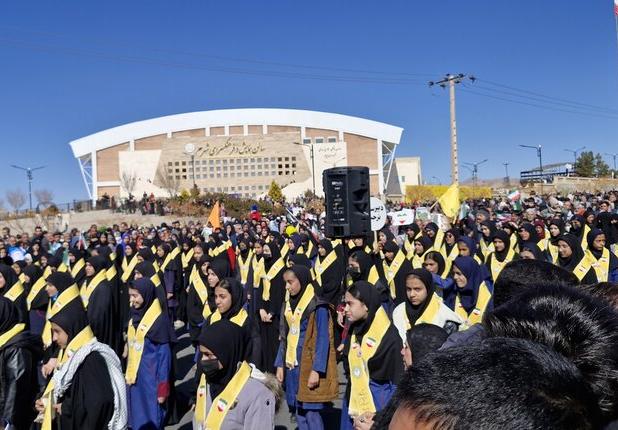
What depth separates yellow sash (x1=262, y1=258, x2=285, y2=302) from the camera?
8.51m

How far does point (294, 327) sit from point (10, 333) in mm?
2543

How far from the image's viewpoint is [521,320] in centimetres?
164

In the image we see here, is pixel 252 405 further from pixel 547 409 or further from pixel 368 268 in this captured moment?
pixel 368 268

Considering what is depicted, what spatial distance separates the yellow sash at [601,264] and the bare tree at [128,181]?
5593 centimetres

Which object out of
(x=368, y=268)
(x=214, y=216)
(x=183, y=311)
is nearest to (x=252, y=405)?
(x=368, y=268)

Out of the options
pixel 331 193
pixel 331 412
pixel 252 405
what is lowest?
pixel 331 412

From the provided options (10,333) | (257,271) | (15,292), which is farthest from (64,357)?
(257,271)

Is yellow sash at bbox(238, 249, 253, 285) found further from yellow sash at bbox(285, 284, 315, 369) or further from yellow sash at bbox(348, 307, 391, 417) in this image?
yellow sash at bbox(348, 307, 391, 417)

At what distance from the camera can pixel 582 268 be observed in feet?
26.0

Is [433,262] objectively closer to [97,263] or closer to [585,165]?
[97,263]

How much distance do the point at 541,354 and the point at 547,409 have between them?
114 mm

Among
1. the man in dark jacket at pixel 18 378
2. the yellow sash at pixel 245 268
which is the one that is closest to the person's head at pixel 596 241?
the yellow sash at pixel 245 268

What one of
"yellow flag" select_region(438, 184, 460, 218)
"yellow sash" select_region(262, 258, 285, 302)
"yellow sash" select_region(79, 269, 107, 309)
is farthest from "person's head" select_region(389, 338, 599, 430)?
"yellow flag" select_region(438, 184, 460, 218)

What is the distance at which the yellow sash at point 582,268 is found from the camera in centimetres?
786
